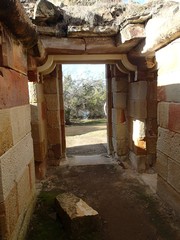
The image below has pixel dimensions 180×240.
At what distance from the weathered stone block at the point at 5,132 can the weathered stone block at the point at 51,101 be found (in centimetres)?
310

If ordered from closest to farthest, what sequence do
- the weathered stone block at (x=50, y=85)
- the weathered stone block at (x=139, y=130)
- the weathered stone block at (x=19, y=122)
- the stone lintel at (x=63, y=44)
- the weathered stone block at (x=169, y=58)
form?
1. the weathered stone block at (x=19, y=122)
2. the weathered stone block at (x=169, y=58)
3. the stone lintel at (x=63, y=44)
4. the weathered stone block at (x=139, y=130)
5. the weathered stone block at (x=50, y=85)

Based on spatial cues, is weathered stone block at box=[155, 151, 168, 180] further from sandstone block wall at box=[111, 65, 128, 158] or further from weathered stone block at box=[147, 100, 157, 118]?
sandstone block wall at box=[111, 65, 128, 158]

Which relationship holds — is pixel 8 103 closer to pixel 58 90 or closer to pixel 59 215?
pixel 59 215

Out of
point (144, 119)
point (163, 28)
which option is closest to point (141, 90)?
point (144, 119)

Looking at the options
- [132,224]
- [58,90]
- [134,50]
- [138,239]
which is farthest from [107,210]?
[58,90]

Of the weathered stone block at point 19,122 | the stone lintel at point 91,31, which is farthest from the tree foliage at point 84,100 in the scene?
the weathered stone block at point 19,122

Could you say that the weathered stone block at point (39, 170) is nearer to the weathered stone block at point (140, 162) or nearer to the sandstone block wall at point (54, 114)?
the sandstone block wall at point (54, 114)

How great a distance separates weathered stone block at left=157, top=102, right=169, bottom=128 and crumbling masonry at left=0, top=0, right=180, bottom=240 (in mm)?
15

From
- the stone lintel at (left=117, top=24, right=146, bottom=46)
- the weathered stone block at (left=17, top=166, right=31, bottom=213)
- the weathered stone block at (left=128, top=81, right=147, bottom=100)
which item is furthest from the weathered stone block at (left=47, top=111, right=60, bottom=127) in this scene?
the stone lintel at (left=117, top=24, right=146, bottom=46)

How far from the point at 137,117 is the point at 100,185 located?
65.6 inches

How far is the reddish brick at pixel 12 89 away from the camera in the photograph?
6.75ft

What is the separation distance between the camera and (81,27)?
10.8ft

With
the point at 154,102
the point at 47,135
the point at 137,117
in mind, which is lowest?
the point at 47,135

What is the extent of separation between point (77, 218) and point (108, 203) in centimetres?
102
